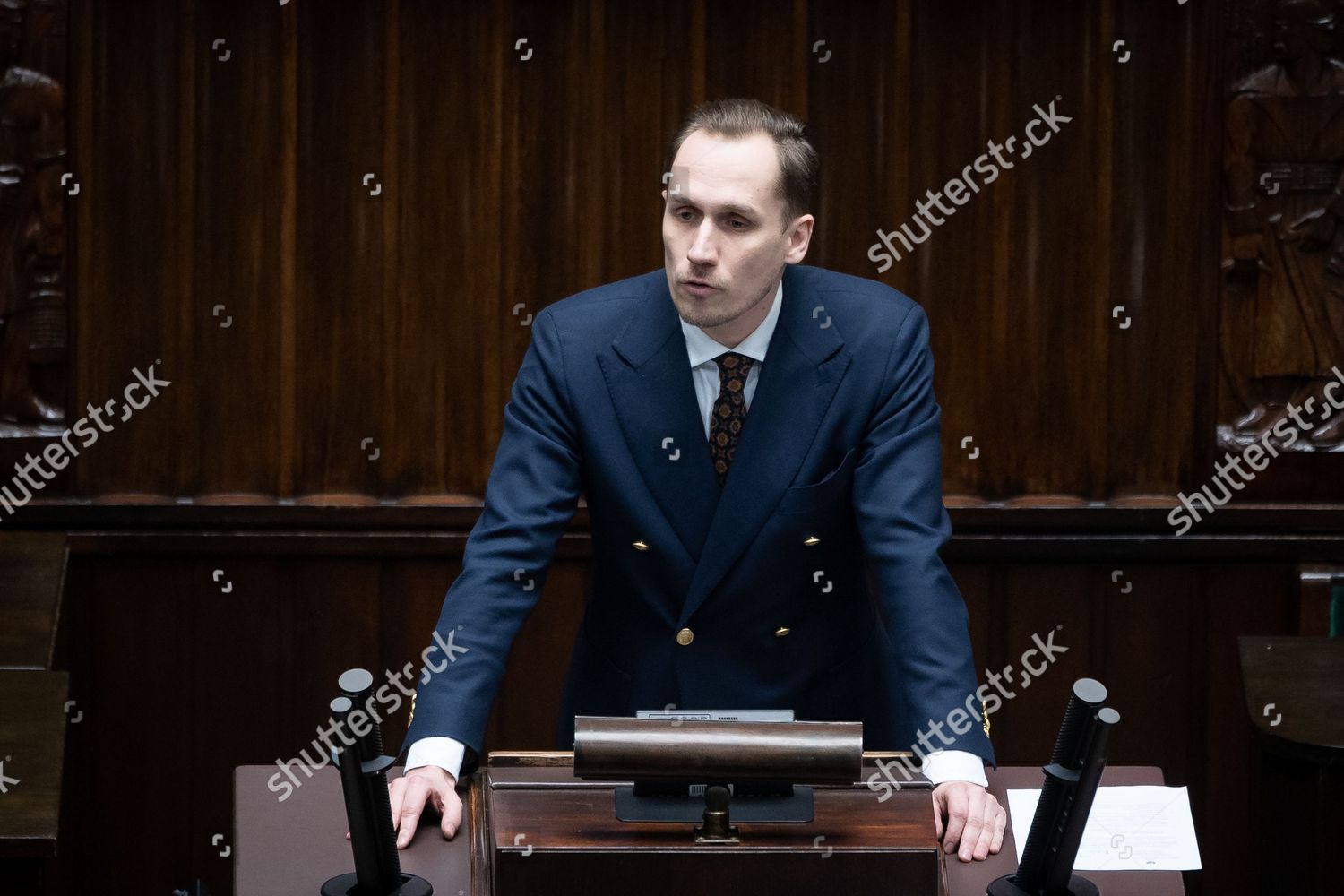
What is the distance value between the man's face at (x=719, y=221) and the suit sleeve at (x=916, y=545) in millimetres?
295

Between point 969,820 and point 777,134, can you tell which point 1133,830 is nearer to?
point 969,820

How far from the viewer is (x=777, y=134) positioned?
238 cm

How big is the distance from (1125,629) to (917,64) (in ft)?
4.53

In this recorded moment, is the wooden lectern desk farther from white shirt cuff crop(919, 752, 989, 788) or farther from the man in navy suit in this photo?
the man in navy suit

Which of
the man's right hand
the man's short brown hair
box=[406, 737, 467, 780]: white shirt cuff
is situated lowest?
the man's right hand

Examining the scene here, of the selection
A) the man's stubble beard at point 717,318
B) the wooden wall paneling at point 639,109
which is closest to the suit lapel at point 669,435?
the man's stubble beard at point 717,318

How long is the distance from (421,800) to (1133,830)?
2.64 feet

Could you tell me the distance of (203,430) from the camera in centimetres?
384

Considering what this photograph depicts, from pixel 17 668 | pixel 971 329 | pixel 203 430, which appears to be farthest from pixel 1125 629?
pixel 17 668

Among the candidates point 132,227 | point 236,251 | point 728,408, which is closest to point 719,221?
point 728,408

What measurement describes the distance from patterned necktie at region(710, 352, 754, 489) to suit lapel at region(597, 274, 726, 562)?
0.11ft

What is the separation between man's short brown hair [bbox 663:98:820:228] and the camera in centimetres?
234

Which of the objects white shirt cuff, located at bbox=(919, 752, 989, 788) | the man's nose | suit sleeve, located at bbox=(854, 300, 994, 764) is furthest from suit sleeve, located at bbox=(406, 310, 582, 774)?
suit sleeve, located at bbox=(854, 300, 994, 764)

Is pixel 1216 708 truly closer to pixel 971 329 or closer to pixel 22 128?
pixel 971 329
